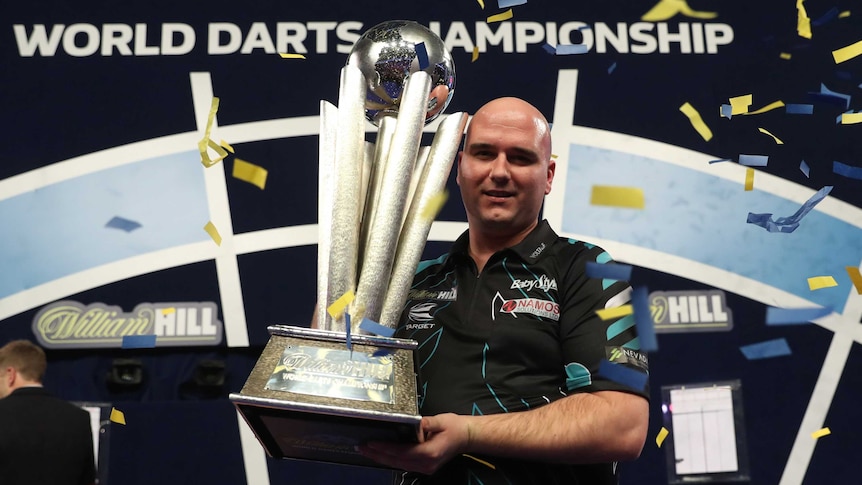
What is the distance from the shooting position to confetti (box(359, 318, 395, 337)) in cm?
139

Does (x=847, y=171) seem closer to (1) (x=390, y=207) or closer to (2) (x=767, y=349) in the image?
(2) (x=767, y=349)

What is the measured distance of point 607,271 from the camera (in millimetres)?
1429

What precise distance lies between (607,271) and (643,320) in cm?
11

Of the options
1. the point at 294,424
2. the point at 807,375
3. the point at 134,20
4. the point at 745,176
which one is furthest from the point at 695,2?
the point at 294,424

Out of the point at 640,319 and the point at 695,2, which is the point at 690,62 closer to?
the point at 695,2

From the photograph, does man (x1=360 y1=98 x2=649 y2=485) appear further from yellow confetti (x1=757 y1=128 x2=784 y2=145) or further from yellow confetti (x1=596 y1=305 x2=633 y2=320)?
yellow confetti (x1=757 y1=128 x2=784 y2=145)

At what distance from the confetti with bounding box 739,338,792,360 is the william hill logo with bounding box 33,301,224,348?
1899mm

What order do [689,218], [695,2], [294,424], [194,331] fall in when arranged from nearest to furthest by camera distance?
[294,424]
[194,331]
[689,218]
[695,2]

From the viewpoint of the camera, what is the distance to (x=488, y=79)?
360cm

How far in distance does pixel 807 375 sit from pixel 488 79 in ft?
5.44

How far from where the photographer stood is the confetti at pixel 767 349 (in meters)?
3.19

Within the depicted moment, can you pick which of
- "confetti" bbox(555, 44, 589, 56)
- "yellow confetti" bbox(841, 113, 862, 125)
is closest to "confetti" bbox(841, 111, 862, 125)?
"yellow confetti" bbox(841, 113, 862, 125)

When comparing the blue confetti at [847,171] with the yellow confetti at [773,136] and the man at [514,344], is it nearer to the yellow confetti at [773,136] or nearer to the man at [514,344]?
the yellow confetti at [773,136]

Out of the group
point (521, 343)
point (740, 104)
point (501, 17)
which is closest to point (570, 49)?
point (501, 17)
